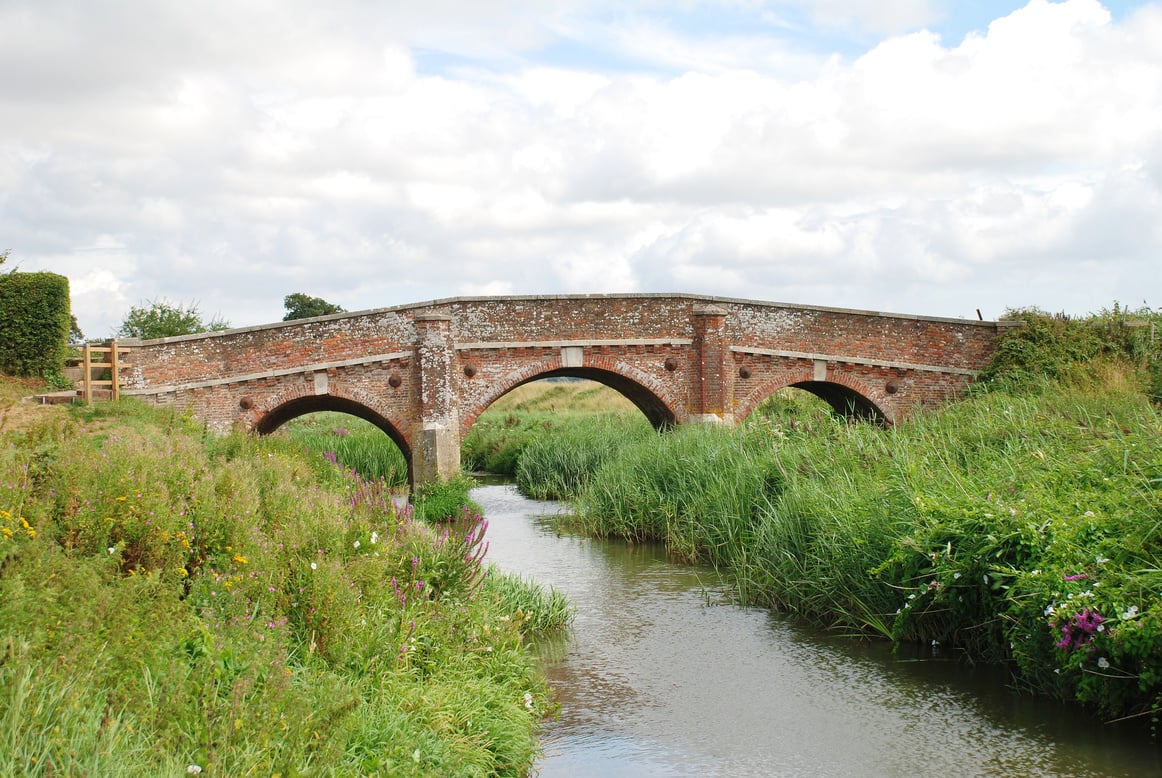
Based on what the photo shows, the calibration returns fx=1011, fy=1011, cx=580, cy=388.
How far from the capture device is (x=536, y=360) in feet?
62.6

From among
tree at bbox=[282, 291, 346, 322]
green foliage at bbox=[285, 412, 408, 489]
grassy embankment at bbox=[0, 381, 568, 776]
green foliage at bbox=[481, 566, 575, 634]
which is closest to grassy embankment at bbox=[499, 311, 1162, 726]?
green foliage at bbox=[481, 566, 575, 634]

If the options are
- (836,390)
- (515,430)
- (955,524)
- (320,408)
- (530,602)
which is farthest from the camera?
(515,430)

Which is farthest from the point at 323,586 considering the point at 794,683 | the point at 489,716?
the point at 794,683

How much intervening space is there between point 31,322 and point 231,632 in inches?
541

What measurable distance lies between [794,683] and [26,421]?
416 inches

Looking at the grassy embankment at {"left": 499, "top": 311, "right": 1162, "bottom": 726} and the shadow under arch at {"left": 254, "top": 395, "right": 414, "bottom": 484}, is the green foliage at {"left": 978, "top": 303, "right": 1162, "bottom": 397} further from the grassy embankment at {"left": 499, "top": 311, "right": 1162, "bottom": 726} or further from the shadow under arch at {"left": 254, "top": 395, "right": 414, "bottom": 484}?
the shadow under arch at {"left": 254, "top": 395, "right": 414, "bottom": 484}

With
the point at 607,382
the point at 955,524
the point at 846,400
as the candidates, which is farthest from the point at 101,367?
the point at 846,400

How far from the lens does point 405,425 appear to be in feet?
60.4

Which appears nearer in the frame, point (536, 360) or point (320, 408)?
point (536, 360)

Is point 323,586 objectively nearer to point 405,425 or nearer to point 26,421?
point 26,421

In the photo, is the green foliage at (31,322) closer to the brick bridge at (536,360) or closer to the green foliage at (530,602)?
the brick bridge at (536,360)

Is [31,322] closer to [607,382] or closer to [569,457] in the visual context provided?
[569,457]

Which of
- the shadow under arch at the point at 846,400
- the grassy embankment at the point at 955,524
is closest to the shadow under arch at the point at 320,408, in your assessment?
the grassy embankment at the point at 955,524

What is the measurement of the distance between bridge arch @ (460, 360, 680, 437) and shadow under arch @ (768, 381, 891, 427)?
2.62 meters
